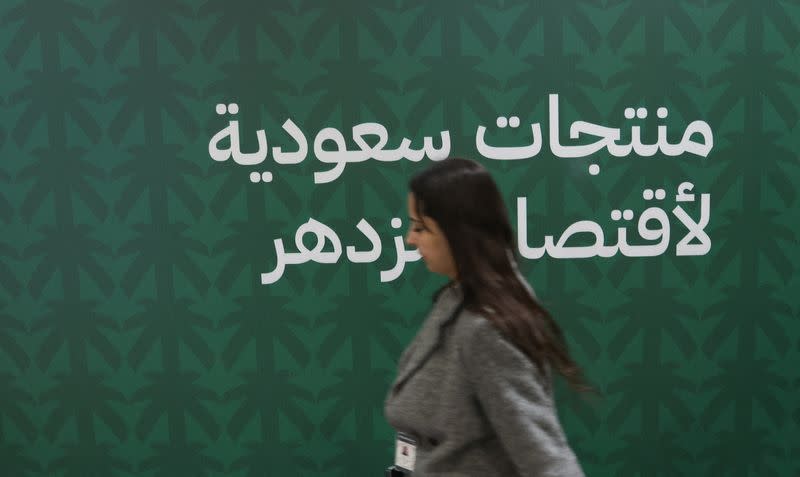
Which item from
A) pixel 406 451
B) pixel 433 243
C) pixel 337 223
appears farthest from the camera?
pixel 337 223

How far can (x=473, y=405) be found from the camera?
55.2 inches

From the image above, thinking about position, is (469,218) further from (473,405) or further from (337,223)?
(337,223)

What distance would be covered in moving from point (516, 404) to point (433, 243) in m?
0.32

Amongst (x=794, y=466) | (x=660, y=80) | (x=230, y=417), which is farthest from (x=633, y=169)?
(x=230, y=417)

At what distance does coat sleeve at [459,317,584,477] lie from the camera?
132cm

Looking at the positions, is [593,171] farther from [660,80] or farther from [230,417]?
[230,417]

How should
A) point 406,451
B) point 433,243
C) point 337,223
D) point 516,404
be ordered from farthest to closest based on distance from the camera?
point 337,223, point 406,451, point 433,243, point 516,404

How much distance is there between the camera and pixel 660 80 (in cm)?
251

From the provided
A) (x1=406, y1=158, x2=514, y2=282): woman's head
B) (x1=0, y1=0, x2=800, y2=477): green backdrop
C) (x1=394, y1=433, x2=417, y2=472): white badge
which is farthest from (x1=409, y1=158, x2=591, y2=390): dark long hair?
(x1=0, y1=0, x2=800, y2=477): green backdrop

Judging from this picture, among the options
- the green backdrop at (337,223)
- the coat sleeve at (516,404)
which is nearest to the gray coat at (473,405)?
the coat sleeve at (516,404)

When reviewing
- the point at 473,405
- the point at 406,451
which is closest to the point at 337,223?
the point at 406,451

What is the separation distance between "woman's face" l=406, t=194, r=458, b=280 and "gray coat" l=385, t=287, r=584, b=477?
64mm

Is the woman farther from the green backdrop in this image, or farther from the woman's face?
the green backdrop

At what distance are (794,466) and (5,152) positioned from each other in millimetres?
Answer: 2767
